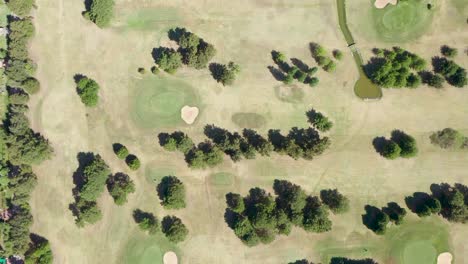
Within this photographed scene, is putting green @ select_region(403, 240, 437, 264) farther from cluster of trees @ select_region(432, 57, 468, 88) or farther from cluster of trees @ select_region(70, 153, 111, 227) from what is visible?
cluster of trees @ select_region(70, 153, 111, 227)

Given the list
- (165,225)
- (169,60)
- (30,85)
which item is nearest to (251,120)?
(169,60)

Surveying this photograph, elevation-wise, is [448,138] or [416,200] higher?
[448,138]

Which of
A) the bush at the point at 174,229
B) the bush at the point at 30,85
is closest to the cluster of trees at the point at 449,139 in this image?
the bush at the point at 174,229

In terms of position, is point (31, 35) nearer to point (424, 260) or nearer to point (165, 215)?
point (165, 215)

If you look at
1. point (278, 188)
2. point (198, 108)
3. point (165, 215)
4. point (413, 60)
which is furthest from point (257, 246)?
point (413, 60)

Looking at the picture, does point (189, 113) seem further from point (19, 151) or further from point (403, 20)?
point (403, 20)

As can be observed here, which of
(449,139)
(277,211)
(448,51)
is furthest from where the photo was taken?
(448,51)
